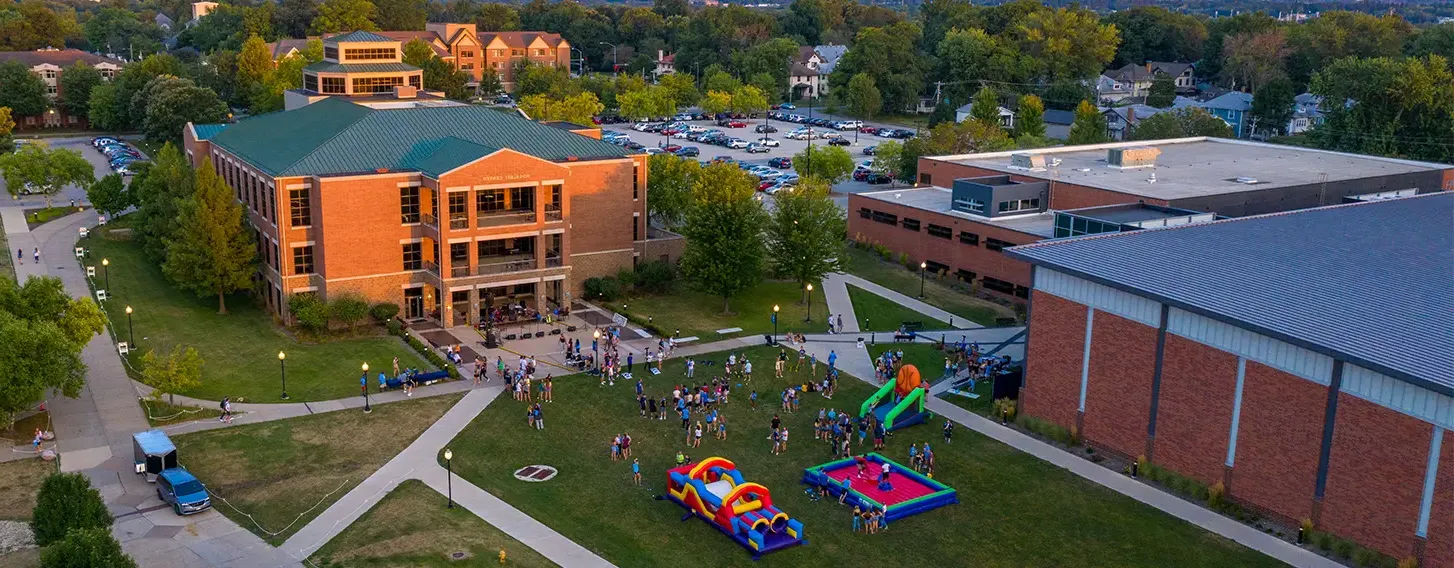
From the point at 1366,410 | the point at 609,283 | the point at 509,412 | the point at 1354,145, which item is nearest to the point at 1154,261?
the point at 1366,410

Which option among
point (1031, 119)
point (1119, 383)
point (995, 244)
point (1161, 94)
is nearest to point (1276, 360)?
point (1119, 383)

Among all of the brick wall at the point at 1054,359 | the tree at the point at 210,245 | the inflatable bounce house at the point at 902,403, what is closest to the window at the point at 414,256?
the tree at the point at 210,245

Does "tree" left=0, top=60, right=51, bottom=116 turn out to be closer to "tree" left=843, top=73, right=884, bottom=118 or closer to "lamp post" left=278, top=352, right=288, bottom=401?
"tree" left=843, top=73, right=884, bottom=118

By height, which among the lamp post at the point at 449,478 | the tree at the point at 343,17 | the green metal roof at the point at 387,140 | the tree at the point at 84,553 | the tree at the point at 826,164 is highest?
the tree at the point at 343,17

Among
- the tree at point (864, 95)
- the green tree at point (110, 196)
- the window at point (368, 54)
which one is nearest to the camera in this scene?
the window at point (368, 54)

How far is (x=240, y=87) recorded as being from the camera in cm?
14925

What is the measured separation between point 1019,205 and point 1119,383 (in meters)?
31.1

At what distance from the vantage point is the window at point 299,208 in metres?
59.8

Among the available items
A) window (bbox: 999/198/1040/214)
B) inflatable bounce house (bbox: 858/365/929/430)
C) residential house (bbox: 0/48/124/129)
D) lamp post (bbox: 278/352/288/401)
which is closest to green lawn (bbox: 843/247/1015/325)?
window (bbox: 999/198/1040/214)

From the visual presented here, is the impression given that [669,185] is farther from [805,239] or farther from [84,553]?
[84,553]

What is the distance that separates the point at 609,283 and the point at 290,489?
2801 cm

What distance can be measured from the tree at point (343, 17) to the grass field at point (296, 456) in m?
144

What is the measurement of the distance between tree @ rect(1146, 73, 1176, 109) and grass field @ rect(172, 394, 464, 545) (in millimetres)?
129307

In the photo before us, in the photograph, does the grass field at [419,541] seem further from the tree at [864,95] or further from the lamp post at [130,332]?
the tree at [864,95]
